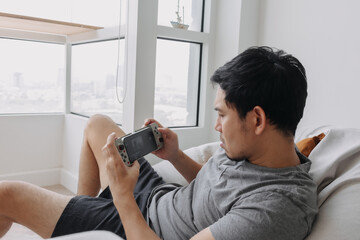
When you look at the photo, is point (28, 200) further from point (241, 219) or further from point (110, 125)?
point (241, 219)

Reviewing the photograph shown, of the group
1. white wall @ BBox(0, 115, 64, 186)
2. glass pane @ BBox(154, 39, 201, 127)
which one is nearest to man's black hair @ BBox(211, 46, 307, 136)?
glass pane @ BBox(154, 39, 201, 127)

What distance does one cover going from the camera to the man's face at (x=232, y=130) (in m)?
0.96

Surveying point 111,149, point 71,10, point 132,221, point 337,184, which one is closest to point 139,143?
point 111,149

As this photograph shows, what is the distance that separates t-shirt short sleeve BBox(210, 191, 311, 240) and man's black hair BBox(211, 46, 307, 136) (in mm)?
206

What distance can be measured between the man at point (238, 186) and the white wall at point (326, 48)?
81cm

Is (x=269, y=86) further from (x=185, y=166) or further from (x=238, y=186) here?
(x=185, y=166)

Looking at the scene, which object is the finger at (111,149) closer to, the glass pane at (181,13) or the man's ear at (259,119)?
the man's ear at (259,119)

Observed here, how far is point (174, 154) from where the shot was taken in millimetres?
1309

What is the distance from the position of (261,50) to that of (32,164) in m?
2.04

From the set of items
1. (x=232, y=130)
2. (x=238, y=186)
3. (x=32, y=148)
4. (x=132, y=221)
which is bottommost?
(x=32, y=148)

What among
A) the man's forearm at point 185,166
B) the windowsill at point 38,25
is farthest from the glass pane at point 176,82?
the man's forearm at point 185,166

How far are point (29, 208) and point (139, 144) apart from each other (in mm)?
437

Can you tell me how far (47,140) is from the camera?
8.38ft

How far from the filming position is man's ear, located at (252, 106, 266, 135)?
0.92m
